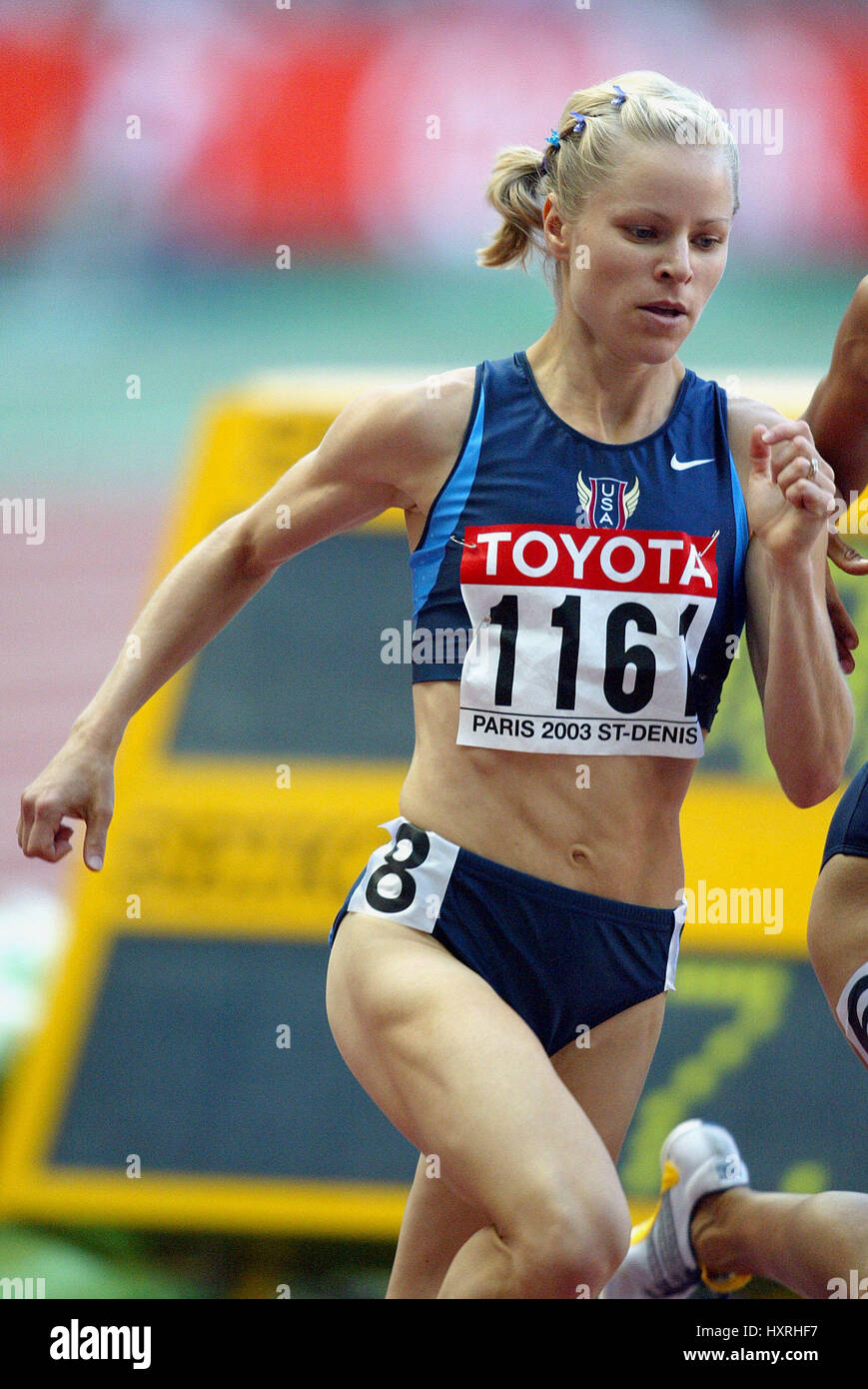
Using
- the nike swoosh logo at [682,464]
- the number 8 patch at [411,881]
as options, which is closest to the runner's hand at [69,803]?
the number 8 patch at [411,881]

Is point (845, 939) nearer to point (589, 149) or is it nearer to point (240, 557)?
point (240, 557)

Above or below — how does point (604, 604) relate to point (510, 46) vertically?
below

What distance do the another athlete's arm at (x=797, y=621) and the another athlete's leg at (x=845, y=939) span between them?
0.26m

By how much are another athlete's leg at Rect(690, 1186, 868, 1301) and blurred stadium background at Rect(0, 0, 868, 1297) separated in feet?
4.00

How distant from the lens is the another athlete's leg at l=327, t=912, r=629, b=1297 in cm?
221

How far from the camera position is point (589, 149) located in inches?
104

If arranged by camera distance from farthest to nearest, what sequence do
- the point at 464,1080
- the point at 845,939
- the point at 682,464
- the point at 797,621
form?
the point at 845,939, the point at 682,464, the point at 797,621, the point at 464,1080

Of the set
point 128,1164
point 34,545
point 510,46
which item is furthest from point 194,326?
point 128,1164

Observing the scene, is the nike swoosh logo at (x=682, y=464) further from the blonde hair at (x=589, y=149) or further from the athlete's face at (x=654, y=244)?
the blonde hair at (x=589, y=149)

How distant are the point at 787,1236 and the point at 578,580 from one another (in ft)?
4.44

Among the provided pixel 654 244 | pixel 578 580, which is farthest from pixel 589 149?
pixel 578 580
